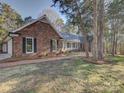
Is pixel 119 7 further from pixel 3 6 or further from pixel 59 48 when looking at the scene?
pixel 3 6

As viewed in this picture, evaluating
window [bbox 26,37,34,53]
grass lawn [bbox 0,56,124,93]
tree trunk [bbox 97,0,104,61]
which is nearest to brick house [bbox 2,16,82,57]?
window [bbox 26,37,34,53]

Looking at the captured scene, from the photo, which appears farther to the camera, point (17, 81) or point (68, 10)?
point (68, 10)

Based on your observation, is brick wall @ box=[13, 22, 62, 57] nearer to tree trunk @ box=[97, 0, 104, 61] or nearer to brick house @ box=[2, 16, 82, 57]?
brick house @ box=[2, 16, 82, 57]

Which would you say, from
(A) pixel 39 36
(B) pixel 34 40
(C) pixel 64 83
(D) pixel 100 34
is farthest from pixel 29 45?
(C) pixel 64 83

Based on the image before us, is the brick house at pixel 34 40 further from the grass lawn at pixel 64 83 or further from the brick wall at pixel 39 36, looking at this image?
the grass lawn at pixel 64 83

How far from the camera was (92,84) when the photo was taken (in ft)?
24.0

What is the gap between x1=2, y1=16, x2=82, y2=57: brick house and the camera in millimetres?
17719

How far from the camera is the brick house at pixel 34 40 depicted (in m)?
17.7

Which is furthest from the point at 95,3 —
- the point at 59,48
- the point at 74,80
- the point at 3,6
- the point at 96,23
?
the point at 3,6

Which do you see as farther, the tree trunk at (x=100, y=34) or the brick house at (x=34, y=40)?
the brick house at (x=34, y=40)

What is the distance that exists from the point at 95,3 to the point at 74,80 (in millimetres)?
8089

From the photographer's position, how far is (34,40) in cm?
1941

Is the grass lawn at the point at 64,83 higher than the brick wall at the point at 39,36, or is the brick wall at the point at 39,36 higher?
the brick wall at the point at 39,36

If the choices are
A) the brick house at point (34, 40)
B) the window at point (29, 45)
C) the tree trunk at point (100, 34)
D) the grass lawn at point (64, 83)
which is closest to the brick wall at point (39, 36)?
the brick house at point (34, 40)
